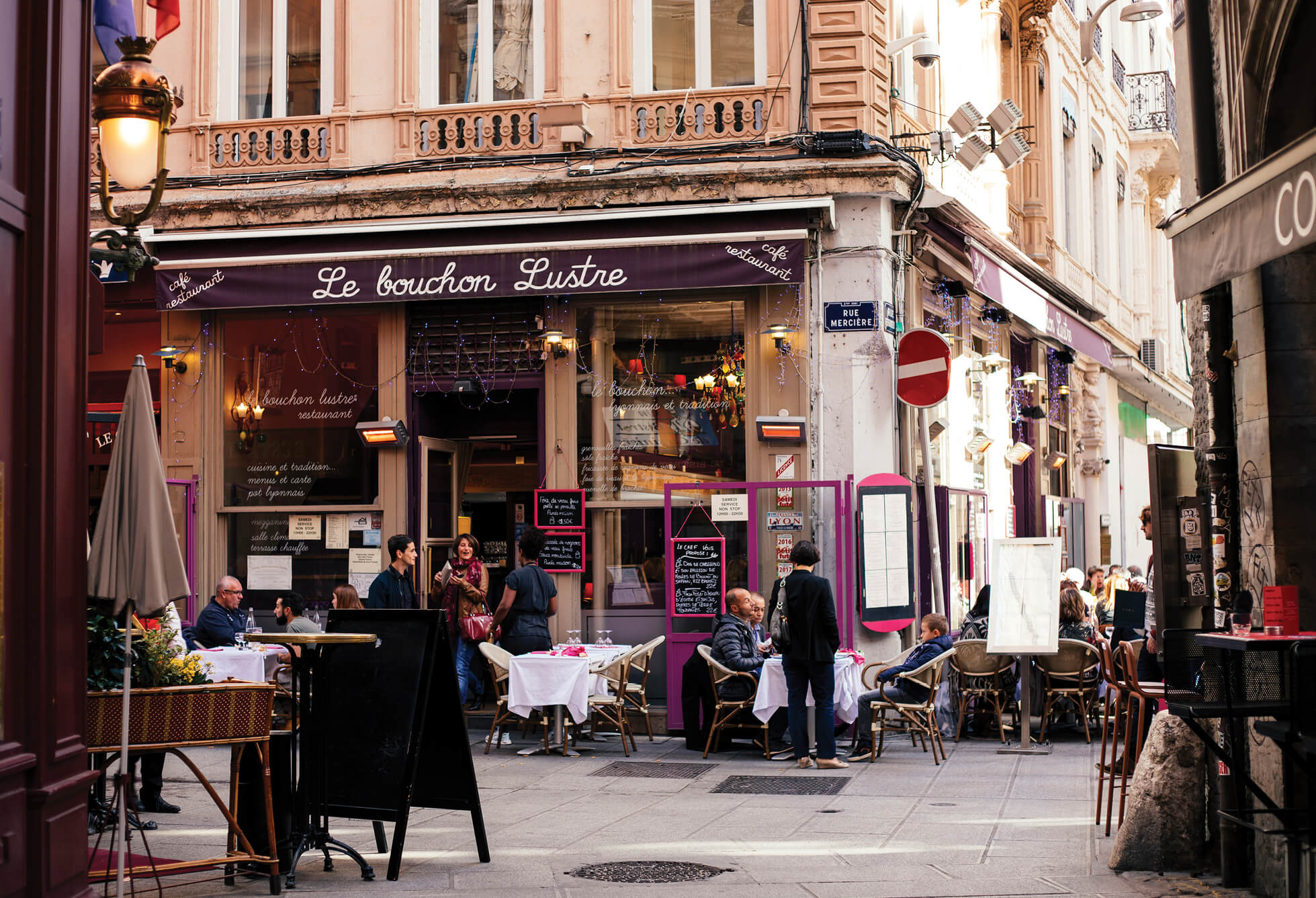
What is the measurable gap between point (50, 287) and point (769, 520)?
27.3 ft

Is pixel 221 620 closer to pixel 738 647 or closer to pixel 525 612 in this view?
pixel 525 612

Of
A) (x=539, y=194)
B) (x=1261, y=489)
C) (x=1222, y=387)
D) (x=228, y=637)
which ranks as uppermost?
Answer: (x=539, y=194)

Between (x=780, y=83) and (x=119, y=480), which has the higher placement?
(x=780, y=83)

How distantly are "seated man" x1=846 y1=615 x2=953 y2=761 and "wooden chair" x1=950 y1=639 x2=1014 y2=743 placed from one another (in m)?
0.39

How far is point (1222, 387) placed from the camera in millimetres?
7449

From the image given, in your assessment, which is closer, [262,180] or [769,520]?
[769,520]

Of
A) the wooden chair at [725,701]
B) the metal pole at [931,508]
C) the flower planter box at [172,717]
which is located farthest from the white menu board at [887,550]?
the flower planter box at [172,717]

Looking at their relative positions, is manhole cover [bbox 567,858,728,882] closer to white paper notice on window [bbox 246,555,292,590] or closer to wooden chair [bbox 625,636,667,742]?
wooden chair [bbox 625,636,667,742]

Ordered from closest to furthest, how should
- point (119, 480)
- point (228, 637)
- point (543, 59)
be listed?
point (119, 480) → point (228, 637) → point (543, 59)

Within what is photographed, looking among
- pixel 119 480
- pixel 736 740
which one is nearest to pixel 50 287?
pixel 119 480

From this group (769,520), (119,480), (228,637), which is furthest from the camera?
(769,520)

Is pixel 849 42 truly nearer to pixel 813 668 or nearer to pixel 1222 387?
pixel 813 668

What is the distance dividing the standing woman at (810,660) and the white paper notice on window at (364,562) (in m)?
4.99

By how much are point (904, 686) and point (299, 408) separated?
685 cm
